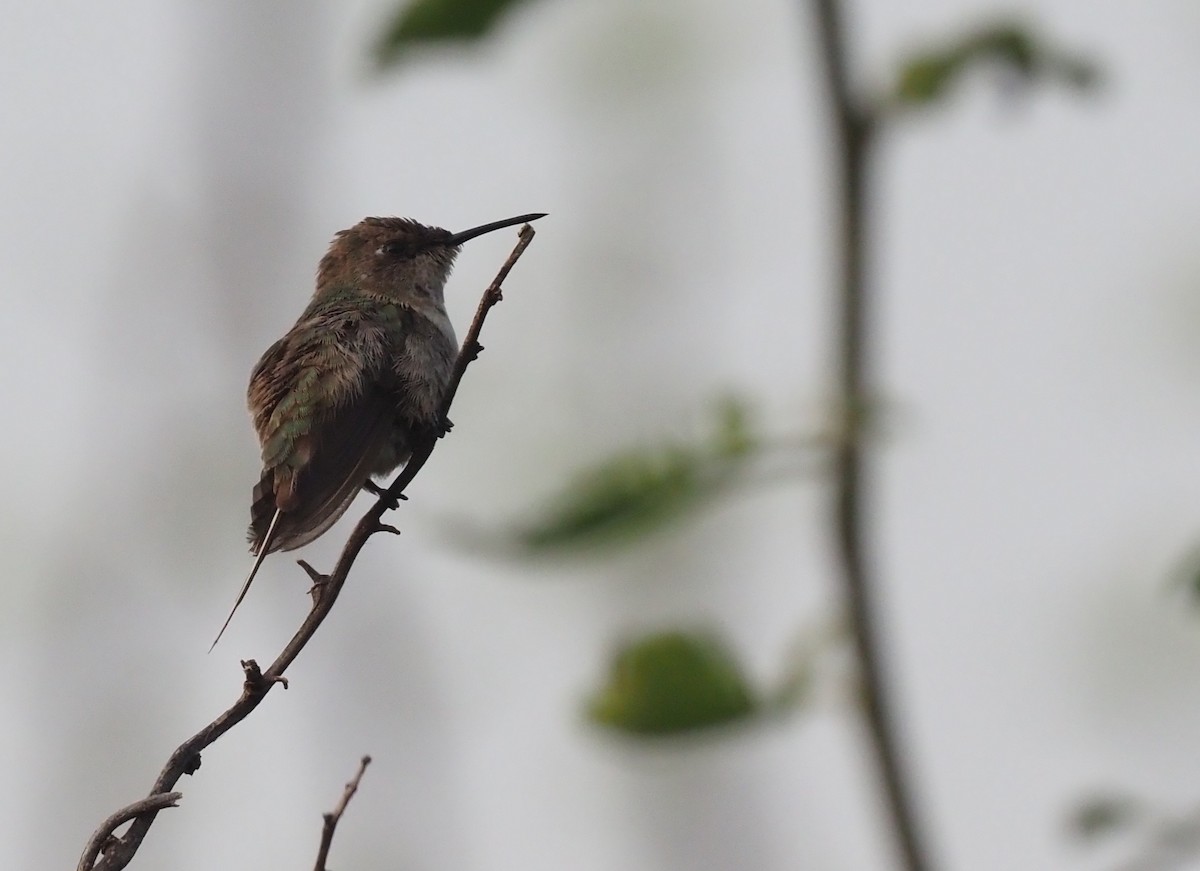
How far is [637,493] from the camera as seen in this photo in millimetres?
2832

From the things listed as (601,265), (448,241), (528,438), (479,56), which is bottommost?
(479,56)

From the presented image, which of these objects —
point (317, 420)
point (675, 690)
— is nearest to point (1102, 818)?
point (675, 690)

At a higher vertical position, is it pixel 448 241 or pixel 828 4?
pixel 448 241

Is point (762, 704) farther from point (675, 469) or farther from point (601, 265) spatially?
point (601, 265)

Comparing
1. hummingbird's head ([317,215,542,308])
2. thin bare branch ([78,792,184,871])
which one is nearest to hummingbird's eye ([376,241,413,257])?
hummingbird's head ([317,215,542,308])

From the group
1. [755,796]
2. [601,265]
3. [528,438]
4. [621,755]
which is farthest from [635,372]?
[621,755]

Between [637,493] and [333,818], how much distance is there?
82cm

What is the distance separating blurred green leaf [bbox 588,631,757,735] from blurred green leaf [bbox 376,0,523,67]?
47.5 inches

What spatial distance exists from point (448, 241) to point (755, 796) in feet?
21.6

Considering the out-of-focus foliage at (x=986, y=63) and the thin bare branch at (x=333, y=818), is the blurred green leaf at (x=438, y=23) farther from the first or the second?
the thin bare branch at (x=333, y=818)

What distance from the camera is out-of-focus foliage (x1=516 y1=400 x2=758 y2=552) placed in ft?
9.09

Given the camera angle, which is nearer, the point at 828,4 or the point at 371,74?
the point at 828,4

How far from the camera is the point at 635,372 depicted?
44.1ft

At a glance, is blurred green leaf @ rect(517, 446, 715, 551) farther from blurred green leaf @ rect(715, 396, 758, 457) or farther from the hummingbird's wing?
the hummingbird's wing
